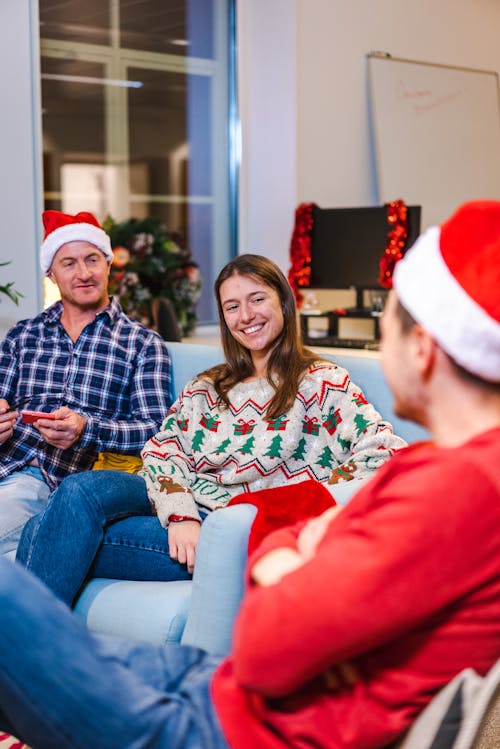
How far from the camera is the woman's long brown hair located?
238cm

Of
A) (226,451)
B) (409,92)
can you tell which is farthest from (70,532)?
(409,92)

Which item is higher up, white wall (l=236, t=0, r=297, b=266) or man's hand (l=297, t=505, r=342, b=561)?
white wall (l=236, t=0, r=297, b=266)

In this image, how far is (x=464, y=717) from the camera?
3.51 feet

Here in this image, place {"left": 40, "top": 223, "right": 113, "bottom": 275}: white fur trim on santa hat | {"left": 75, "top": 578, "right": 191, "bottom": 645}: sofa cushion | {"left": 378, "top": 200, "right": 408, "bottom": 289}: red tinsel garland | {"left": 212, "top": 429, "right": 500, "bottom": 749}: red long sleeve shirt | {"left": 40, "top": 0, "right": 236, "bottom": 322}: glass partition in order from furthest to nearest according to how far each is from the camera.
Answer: {"left": 40, "top": 0, "right": 236, "bottom": 322}: glass partition, {"left": 378, "top": 200, "right": 408, "bottom": 289}: red tinsel garland, {"left": 40, "top": 223, "right": 113, "bottom": 275}: white fur trim on santa hat, {"left": 75, "top": 578, "right": 191, "bottom": 645}: sofa cushion, {"left": 212, "top": 429, "right": 500, "bottom": 749}: red long sleeve shirt

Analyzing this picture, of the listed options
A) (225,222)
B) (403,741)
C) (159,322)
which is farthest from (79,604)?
(225,222)

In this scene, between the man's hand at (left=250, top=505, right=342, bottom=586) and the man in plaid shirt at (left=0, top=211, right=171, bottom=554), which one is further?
the man in plaid shirt at (left=0, top=211, right=171, bottom=554)

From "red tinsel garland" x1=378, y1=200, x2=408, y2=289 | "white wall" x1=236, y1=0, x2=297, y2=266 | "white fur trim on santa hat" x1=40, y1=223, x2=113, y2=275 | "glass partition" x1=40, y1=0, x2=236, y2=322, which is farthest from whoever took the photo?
"white wall" x1=236, y1=0, x2=297, y2=266

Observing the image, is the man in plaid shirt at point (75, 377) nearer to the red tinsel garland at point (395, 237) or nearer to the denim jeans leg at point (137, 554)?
the denim jeans leg at point (137, 554)

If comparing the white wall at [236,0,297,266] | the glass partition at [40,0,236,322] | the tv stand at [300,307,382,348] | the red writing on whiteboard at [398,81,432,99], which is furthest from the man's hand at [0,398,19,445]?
the red writing on whiteboard at [398,81,432,99]

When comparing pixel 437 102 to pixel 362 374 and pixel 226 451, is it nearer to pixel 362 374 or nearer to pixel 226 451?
pixel 362 374

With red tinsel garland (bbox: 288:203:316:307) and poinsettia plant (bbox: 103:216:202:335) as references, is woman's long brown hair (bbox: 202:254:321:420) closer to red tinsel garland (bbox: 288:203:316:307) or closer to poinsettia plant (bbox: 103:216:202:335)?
poinsettia plant (bbox: 103:216:202:335)

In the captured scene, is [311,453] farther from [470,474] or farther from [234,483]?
[470,474]

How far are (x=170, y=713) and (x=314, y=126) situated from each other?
4.42 m

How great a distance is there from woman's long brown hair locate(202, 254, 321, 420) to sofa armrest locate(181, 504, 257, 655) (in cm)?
61
